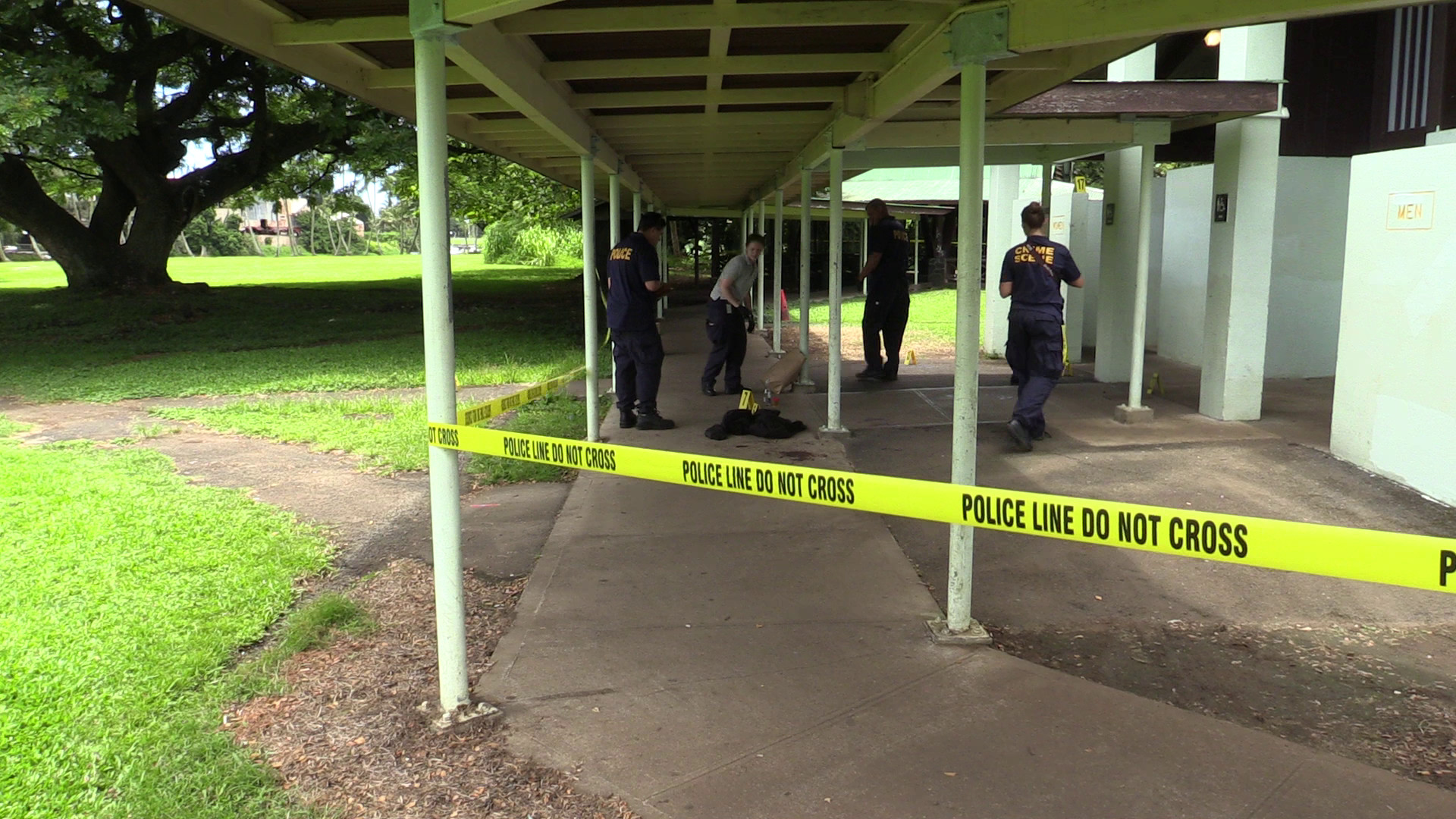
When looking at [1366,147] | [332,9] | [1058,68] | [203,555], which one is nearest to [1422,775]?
[1058,68]

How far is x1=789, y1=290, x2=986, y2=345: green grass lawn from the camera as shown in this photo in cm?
1645

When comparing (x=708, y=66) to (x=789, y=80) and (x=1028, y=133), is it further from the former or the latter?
(x=1028, y=133)

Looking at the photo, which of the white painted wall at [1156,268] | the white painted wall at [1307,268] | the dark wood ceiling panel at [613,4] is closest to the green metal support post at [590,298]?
the dark wood ceiling panel at [613,4]

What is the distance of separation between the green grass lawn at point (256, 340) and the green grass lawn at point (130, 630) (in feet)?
15.3

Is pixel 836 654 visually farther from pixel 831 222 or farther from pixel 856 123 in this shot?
pixel 831 222

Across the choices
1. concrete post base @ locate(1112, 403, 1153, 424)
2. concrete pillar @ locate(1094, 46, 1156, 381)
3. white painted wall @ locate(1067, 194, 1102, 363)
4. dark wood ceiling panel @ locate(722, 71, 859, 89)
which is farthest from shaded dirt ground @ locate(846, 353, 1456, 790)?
white painted wall @ locate(1067, 194, 1102, 363)

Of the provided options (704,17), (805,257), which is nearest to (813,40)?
(704,17)

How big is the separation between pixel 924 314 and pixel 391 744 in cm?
1759

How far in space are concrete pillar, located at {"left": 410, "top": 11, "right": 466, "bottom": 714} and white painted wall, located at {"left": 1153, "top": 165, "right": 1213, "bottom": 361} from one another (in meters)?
10.9

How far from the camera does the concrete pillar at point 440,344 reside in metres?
3.49

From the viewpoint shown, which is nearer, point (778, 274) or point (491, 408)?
point (491, 408)

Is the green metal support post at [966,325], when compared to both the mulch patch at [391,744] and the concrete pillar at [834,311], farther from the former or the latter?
the concrete pillar at [834,311]

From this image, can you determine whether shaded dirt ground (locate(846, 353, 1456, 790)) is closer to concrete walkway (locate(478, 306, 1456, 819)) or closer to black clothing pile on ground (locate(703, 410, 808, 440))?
concrete walkway (locate(478, 306, 1456, 819))

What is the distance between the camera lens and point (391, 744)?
11.3ft
